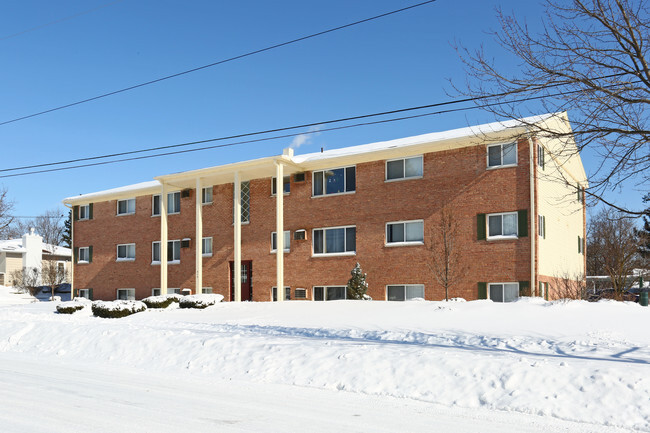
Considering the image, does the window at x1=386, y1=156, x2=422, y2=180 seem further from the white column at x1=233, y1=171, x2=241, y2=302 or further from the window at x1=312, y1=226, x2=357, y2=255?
the white column at x1=233, y1=171, x2=241, y2=302

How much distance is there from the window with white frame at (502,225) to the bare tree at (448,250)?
130cm

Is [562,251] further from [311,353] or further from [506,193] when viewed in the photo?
[311,353]

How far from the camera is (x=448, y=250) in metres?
23.2

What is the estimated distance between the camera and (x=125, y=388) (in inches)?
358

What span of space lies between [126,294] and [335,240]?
15.4 m

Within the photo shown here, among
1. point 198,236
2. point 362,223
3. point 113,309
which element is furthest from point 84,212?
point 362,223

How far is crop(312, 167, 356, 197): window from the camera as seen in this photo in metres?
27.4

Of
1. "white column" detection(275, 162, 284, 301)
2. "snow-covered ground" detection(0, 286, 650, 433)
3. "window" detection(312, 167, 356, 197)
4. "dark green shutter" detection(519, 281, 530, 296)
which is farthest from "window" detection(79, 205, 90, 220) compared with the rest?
"dark green shutter" detection(519, 281, 530, 296)

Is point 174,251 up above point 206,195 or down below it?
below

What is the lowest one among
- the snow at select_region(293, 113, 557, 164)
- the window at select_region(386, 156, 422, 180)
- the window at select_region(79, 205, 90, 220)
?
the window at select_region(79, 205, 90, 220)

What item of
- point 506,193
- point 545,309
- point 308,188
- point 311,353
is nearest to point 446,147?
point 506,193

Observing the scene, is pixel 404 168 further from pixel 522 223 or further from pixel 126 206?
pixel 126 206

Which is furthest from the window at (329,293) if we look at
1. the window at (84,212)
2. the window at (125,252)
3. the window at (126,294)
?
the window at (84,212)

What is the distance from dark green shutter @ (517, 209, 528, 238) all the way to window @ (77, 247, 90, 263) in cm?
2785
